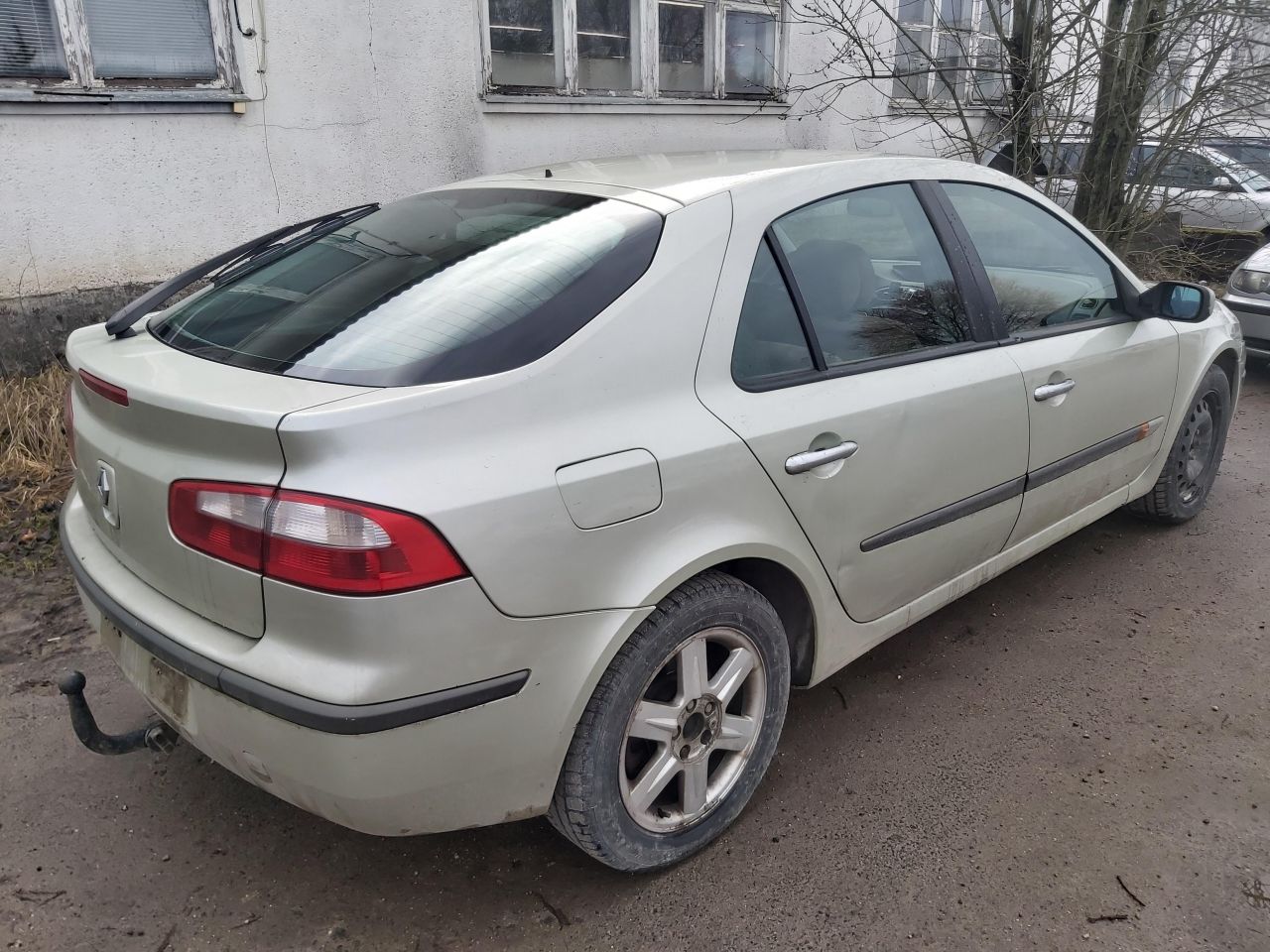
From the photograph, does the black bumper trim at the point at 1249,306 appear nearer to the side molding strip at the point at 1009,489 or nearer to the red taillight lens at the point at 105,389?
the side molding strip at the point at 1009,489

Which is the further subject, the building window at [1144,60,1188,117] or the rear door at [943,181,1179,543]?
the building window at [1144,60,1188,117]

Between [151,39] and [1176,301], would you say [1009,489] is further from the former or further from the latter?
[151,39]

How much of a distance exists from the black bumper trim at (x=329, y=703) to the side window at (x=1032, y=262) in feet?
6.79

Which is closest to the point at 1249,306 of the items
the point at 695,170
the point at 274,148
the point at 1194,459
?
the point at 1194,459

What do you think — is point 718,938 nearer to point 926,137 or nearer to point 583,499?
point 583,499

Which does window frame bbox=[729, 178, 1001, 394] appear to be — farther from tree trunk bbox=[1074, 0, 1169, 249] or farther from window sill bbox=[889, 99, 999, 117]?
window sill bbox=[889, 99, 999, 117]

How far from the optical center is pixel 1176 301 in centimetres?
347

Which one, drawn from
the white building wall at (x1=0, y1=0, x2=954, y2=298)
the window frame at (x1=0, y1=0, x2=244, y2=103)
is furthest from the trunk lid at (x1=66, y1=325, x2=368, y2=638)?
the window frame at (x1=0, y1=0, x2=244, y2=103)

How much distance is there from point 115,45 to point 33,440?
2363mm

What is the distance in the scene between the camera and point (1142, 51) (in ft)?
22.9

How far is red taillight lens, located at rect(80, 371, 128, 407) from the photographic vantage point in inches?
79.8

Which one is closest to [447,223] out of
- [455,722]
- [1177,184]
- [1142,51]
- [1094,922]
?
[455,722]

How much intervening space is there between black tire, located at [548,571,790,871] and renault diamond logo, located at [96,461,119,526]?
112 cm

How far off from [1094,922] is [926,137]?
29.8ft
